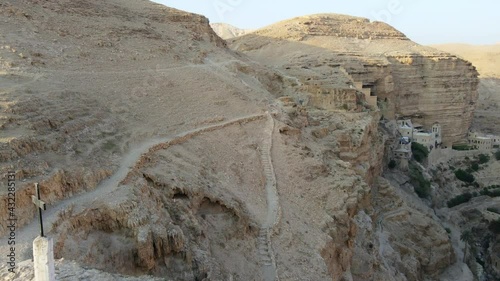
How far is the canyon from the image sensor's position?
8672mm

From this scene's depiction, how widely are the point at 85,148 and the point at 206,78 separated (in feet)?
34.9

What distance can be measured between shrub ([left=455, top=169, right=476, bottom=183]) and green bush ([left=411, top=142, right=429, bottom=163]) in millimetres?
2443

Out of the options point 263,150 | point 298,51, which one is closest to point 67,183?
point 263,150

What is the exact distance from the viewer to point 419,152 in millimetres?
30547

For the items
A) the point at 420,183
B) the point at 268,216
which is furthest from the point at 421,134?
the point at 268,216

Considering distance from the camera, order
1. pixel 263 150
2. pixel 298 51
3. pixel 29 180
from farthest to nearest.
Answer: pixel 298 51, pixel 263 150, pixel 29 180

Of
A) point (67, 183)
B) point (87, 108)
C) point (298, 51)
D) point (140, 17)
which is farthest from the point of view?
point (298, 51)

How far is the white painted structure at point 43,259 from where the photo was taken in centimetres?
537

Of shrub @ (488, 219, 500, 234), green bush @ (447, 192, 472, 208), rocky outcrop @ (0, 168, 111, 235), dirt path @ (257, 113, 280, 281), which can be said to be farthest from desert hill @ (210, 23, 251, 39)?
rocky outcrop @ (0, 168, 111, 235)

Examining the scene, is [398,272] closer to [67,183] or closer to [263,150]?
[263,150]

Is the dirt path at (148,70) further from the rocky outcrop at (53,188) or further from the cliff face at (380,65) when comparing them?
the rocky outcrop at (53,188)

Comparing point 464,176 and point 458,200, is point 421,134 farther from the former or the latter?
point 458,200

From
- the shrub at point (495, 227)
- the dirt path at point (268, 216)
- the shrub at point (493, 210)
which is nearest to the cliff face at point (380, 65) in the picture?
the shrub at point (493, 210)

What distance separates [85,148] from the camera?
1103 centimetres
